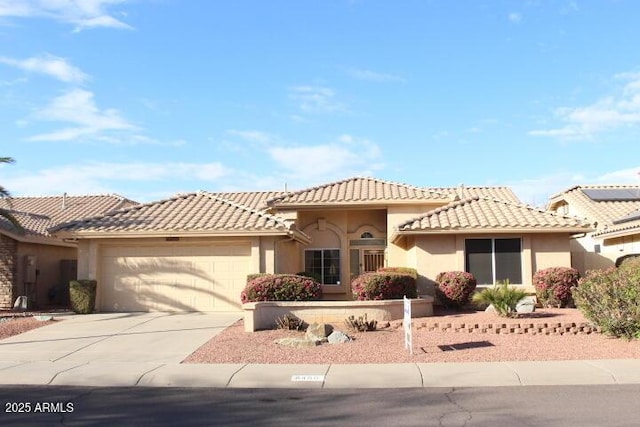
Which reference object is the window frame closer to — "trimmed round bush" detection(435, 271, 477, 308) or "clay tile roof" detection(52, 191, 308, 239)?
"clay tile roof" detection(52, 191, 308, 239)

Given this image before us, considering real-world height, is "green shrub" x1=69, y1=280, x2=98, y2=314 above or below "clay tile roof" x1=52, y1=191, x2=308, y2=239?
below

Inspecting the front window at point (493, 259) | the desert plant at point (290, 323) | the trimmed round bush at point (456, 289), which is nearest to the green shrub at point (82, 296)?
the desert plant at point (290, 323)

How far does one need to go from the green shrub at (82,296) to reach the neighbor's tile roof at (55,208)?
5.56m

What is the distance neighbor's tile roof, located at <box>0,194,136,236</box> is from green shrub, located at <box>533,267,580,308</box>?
17.8m

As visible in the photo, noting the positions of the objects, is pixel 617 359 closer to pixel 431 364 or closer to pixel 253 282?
pixel 431 364

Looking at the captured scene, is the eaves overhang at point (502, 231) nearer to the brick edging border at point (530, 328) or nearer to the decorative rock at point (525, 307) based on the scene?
the decorative rock at point (525, 307)

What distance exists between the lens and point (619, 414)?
7.67 metres

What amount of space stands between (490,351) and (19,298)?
53.0 feet

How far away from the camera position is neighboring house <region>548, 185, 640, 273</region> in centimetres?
2405

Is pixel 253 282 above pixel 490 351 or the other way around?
above

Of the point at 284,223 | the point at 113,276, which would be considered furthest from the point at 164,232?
the point at 284,223

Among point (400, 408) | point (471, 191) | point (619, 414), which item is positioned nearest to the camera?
point (619, 414)

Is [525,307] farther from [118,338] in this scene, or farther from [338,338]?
[118,338]

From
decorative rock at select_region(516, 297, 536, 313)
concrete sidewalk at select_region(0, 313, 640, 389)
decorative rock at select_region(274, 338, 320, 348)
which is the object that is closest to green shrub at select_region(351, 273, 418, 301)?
decorative rock at select_region(516, 297, 536, 313)
